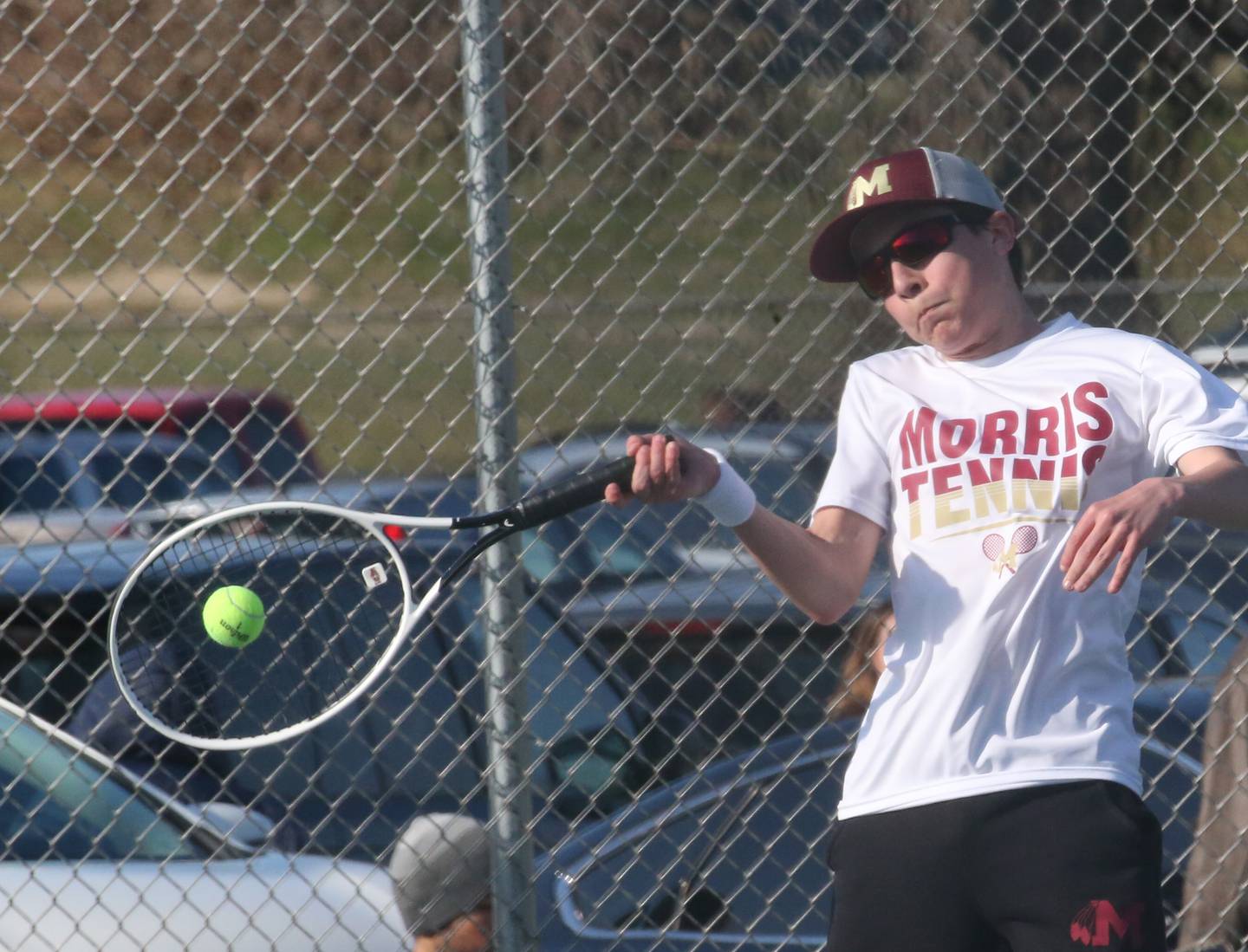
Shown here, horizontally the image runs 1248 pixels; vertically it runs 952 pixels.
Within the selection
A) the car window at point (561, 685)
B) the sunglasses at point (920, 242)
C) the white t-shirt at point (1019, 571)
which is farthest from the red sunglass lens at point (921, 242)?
the car window at point (561, 685)

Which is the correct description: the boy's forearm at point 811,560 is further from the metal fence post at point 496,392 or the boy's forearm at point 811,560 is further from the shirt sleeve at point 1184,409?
the metal fence post at point 496,392

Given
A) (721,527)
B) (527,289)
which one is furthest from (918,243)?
Result: (527,289)

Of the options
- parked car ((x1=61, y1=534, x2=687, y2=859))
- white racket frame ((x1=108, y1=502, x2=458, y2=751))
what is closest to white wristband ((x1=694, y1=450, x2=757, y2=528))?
white racket frame ((x1=108, y1=502, x2=458, y2=751))

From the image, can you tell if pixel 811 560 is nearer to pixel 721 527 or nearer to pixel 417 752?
pixel 417 752

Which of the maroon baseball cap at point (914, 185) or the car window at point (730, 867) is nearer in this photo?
the maroon baseball cap at point (914, 185)

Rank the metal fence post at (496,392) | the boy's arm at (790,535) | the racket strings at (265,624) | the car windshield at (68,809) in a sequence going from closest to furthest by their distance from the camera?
the boy's arm at (790,535) < the racket strings at (265,624) < the metal fence post at (496,392) < the car windshield at (68,809)

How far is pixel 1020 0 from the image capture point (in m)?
3.45

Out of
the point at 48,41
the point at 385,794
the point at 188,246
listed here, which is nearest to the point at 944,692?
the point at 385,794

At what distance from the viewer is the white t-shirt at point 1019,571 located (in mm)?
2129

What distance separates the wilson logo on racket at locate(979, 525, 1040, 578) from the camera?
2.14 metres

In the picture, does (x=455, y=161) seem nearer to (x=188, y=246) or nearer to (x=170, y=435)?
(x=170, y=435)

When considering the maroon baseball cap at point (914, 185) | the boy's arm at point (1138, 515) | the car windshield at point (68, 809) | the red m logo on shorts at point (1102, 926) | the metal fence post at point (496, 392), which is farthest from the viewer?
the car windshield at point (68, 809)

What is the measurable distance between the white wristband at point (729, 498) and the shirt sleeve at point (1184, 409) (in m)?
0.58

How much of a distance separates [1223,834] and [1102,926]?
161cm
